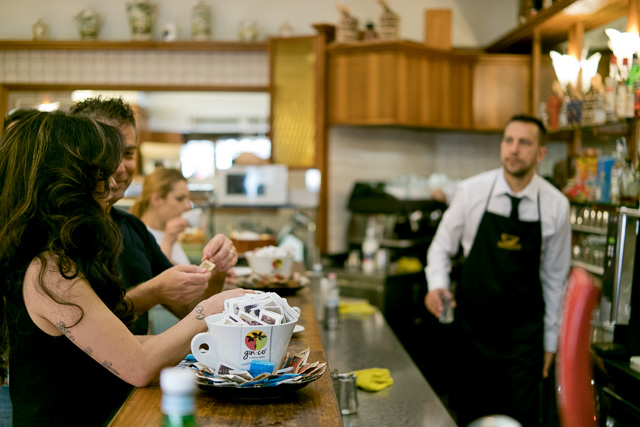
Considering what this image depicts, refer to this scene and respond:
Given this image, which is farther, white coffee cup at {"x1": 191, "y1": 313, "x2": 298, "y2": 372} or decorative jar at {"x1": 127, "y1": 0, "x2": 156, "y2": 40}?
decorative jar at {"x1": 127, "y1": 0, "x2": 156, "y2": 40}

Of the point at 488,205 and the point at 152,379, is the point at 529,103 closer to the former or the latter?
the point at 488,205

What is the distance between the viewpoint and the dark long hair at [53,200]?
1.38 metres

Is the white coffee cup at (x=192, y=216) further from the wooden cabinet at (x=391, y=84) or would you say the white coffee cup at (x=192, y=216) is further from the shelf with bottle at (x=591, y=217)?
the wooden cabinet at (x=391, y=84)

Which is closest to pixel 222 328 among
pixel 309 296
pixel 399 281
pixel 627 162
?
pixel 309 296

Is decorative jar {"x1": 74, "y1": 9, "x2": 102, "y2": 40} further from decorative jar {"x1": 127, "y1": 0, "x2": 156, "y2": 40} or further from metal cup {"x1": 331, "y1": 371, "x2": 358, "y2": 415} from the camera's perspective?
Result: metal cup {"x1": 331, "y1": 371, "x2": 358, "y2": 415}

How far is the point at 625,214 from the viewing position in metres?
2.28

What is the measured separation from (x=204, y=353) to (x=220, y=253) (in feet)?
2.23

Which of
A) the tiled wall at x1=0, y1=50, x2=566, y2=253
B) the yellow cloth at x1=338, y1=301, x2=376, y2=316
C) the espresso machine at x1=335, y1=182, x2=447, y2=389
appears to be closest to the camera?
the yellow cloth at x1=338, y1=301, x2=376, y2=316

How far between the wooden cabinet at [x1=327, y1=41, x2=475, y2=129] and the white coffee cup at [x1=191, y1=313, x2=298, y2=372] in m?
4.73

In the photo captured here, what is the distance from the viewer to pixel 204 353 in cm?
134

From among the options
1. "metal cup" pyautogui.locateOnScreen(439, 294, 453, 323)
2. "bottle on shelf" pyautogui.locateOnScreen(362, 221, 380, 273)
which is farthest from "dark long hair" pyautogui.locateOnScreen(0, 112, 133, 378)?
"bottle on shelf" pyautogui.locateOnScreen(362, 221, 380, 273)

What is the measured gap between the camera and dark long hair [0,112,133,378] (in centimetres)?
138

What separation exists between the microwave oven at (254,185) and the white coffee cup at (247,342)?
4673 millimetres

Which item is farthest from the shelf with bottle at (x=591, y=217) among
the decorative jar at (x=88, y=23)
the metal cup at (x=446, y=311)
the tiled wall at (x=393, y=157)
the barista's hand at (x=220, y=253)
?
the decorative jar at (x=88, y=23)
